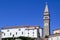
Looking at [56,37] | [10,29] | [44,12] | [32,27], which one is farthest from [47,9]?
[56,37]

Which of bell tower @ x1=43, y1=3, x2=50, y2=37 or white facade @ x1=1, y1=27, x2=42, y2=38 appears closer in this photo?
bell tower @ x1=43, y1=3, x2=50, y2=37

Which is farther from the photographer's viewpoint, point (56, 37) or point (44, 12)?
point (44, 12)

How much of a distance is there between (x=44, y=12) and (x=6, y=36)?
9.92 m

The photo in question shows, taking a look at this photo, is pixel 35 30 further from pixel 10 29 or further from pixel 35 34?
pixel 10 29

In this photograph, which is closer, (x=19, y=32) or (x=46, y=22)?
(x=46, y=22)

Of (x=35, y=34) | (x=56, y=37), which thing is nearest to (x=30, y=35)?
(x=35, y=34)

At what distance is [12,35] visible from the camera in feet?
165

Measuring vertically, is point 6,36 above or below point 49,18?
below

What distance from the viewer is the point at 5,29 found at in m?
51.6

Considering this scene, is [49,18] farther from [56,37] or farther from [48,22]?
[56,37]

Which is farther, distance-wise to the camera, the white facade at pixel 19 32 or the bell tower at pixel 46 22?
the white facade at pixel 19 32

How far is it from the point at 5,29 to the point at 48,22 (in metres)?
9.73

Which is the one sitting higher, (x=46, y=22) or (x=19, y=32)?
(x=46, y=22)

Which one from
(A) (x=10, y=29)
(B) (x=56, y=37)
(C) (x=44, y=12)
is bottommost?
(B) (x=56, y=37)
